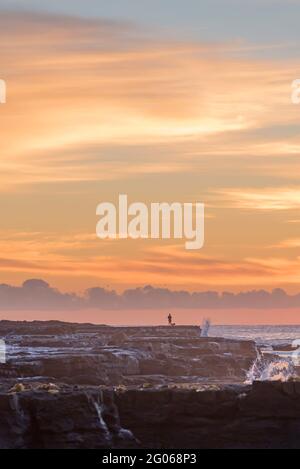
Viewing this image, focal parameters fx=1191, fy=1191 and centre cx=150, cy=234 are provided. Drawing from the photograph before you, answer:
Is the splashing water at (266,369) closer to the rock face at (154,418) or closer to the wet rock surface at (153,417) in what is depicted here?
the wet rock surface at (153,417)

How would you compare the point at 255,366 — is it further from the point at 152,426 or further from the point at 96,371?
the point at 152,426

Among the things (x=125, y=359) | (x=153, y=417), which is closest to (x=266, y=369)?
(x=125, y=359)

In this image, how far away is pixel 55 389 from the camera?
71938 millimetres

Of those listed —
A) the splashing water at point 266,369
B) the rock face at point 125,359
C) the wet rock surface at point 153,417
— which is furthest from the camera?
the splashing water at point 266,369

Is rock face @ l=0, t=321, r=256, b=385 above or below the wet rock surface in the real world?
above

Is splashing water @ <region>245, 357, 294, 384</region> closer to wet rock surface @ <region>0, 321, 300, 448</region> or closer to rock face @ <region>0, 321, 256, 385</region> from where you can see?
rock face @ <region>0, 321, 256, 385</region>

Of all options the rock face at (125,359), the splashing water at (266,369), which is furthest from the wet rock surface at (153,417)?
the splashing water at (266,369)

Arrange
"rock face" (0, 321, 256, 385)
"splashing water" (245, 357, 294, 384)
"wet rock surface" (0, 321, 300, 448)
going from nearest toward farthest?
"wet rock surface" (0, 321, 300, 448)
"rock face" (0, 321, 256, 385)
"splashing water" (245, 357, 294, 384)

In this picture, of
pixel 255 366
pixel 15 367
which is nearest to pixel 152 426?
pixel 15 367

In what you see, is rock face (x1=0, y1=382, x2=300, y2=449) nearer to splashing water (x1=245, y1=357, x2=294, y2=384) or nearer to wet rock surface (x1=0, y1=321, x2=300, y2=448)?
wet rock surface (x1=0, y1=321, x2=300, y2=448)

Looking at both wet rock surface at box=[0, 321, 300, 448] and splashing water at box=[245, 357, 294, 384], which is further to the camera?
splashing water at box=[245, 357, 294, 384]

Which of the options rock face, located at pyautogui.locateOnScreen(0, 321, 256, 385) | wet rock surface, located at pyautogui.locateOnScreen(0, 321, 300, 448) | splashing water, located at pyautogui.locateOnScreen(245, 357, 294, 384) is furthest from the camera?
splashing water, located at pyautogui.locateOnScreen(245, 357, 294, 384)

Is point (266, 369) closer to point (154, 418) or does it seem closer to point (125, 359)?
point (125, 359)

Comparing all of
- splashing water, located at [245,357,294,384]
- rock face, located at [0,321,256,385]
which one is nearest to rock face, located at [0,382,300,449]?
rock face, located at [0,321,256,385]
